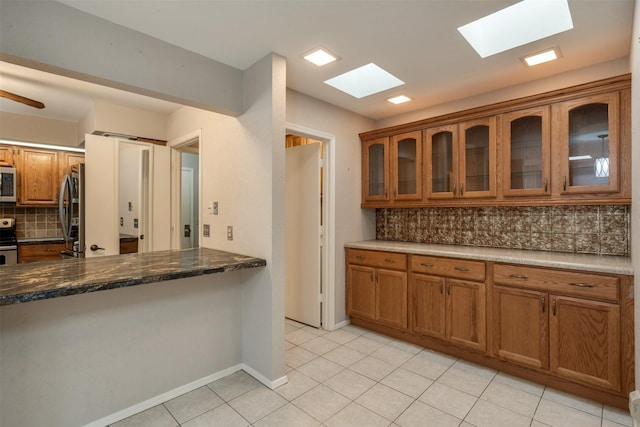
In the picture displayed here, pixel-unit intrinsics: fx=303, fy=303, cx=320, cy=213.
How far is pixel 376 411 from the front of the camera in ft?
6.37

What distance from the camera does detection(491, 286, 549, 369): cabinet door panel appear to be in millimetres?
2178

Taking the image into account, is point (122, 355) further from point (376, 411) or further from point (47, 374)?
point (376, 411)

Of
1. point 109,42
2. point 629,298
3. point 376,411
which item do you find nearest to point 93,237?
Answer: point 109,42

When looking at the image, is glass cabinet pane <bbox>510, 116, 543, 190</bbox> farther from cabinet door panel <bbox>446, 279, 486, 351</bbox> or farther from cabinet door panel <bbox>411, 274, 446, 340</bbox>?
cabinet door panel <bbox>411, 274, 446, 340</bbox>

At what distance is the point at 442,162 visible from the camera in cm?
300

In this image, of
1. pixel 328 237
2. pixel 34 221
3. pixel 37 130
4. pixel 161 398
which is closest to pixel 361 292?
pixel 328 237

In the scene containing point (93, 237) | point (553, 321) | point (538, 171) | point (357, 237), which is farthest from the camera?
point (357, 237)

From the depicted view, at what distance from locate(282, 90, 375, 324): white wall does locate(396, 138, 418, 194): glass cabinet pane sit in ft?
1.67

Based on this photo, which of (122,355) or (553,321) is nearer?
(122,355)

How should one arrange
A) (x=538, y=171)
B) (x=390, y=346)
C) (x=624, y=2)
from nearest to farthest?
(x=624, y=2) → (x=538, y=171) → (x=390, y=346)

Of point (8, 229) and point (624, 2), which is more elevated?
point (624, 2)

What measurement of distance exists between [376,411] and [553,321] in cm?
139

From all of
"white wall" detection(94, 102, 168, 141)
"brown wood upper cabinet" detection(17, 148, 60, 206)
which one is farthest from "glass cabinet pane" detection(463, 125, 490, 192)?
"brown wood upper cabinet" detection(17, 148, 60, 206)

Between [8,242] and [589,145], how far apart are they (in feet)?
20.3
